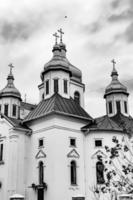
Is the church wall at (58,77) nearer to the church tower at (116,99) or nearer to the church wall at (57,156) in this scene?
the church wall at (57,156)

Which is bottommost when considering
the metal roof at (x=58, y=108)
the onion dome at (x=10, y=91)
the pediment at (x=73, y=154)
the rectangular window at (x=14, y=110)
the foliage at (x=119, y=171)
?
the foliage at (x=119, y=171)

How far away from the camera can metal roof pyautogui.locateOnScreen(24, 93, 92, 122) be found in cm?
2616

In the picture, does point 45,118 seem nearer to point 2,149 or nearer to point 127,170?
point 2,149

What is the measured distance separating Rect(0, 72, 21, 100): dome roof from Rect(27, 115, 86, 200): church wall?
25.4ft

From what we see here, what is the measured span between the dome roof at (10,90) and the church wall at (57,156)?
775 centimetres

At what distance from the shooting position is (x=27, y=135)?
89.4 feet

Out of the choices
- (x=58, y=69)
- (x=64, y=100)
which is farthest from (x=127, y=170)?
(x=58, y=69)

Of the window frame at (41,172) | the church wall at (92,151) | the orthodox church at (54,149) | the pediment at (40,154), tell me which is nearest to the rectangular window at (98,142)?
the orthodox church at (54,149)

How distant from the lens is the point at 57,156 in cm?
2439

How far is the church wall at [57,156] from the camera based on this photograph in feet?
78.3

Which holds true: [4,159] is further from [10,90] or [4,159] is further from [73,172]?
[10,90]

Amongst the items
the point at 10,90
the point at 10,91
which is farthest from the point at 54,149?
the point at 10,90

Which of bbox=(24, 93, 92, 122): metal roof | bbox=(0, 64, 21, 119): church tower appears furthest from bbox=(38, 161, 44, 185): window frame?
bbox=(0, 64, 21, 119): church tower

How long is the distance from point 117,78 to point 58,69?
31.8ft
